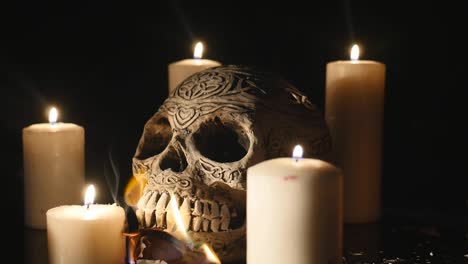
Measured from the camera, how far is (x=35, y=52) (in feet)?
8.86

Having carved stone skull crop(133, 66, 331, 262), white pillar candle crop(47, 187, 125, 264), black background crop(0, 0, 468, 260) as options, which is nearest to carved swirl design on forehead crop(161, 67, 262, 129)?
carved stone skull crop(133, 66, 331, 262)

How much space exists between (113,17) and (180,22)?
0.19 m

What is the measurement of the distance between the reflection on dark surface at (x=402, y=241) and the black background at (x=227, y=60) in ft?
1.06

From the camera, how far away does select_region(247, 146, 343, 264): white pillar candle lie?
1658 millimetres

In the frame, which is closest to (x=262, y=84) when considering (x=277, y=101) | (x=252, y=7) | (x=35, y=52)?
(x=277, y=101)

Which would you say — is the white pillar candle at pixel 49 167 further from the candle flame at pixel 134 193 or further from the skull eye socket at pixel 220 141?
the skull eye socket at pixel 220 141

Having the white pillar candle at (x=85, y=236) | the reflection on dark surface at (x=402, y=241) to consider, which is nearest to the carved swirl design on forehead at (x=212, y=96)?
the white pillar candle at (x=85, y=236)

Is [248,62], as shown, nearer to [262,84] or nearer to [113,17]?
[113,17]

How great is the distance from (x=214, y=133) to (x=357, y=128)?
0.37 meters

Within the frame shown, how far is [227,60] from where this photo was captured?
2.80 m

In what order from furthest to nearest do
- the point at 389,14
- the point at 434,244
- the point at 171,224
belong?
the point at 389,14 < the point at 434,244 < the point at 171,224

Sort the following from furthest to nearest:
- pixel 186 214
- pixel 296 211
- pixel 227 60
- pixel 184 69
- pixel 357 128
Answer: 1. pixel 227 60
2. pixel 184 69
3. pixel 357 128
4. pixel 186 214
5. pixel 296 211

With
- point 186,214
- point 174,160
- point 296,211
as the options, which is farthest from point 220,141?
point 296,211

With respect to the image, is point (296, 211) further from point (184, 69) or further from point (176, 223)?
point (184, 69)
